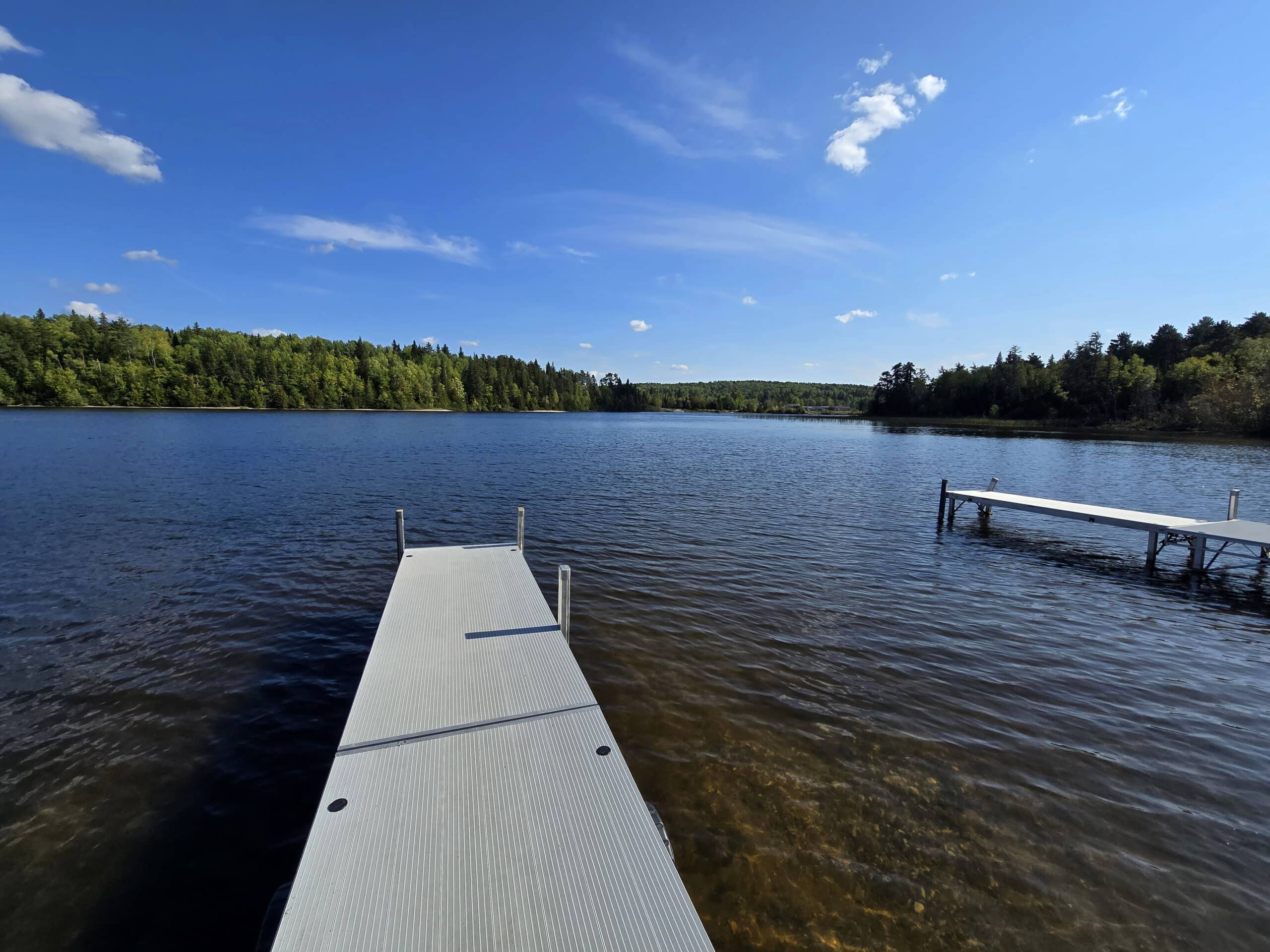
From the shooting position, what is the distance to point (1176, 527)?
14.8 metres

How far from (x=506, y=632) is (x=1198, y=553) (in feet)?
63.1

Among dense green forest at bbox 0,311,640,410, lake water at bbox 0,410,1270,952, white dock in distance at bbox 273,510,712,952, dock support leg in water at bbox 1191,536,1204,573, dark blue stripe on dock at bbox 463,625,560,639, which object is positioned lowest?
lake water at bbox 0,410,1270,952

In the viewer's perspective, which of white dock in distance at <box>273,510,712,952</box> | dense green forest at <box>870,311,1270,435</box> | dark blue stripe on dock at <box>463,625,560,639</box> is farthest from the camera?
dense green forest at <box>870,311,1270,435</box>

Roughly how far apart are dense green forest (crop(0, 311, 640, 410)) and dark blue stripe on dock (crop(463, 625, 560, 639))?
435 feet

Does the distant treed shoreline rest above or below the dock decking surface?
above

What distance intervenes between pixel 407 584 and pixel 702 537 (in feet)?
32.1

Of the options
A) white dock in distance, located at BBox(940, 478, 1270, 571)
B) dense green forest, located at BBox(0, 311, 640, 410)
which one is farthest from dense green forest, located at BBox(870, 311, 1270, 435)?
dense green forest, located at BBox(0, 311, 640, 410)

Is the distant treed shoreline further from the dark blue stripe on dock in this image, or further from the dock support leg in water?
the dark blue stripe on dock

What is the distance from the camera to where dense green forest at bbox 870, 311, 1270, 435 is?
70019 millimetres

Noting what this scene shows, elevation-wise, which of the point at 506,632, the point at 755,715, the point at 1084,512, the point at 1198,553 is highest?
the point at 1084,512

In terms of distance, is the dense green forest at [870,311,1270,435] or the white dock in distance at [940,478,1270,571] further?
the dense green forest at [870,311,1270,435]

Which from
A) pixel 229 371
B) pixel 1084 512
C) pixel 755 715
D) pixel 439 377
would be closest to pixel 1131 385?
pixel 1084 512

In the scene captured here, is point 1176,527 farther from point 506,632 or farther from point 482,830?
point 482,830

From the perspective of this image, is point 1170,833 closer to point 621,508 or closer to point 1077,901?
point 1077,901
